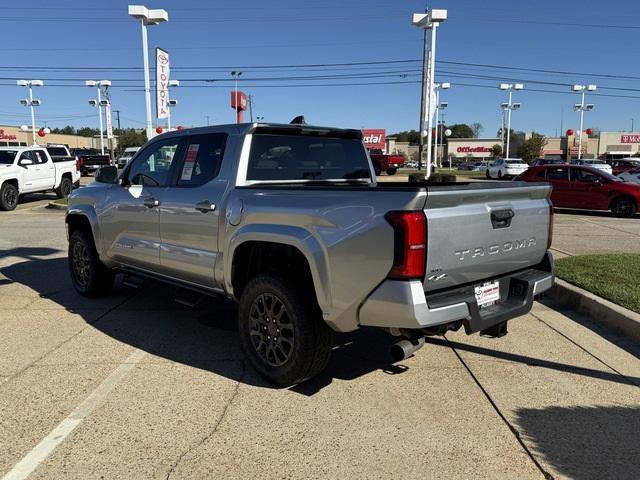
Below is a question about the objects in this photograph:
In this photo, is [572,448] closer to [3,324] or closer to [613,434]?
[613,434]

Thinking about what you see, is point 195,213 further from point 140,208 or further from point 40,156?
point 40,156

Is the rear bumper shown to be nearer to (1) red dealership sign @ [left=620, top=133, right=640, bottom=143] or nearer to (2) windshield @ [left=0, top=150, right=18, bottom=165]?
(2) windshield @ [left=0, top=150, right=18, bottom=165]

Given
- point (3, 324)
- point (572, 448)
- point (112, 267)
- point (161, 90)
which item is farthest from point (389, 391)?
point (161, 90)

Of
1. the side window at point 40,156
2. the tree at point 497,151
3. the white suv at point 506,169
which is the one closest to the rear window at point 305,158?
the side window at point 40,156

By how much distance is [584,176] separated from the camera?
16.1m

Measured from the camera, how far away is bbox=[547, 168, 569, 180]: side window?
646 inches

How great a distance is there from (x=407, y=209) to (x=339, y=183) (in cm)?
201

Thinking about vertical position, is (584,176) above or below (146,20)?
below

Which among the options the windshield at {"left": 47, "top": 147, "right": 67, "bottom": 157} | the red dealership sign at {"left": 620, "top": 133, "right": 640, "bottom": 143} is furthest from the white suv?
the red dealership sign at {"left": 620, "top": 133, "right": 640, "bottom": 143}

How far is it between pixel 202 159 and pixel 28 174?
627 inches

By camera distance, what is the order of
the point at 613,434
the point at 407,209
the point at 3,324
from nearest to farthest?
the point at 407,209, the point at 613,434, the point at 3,324

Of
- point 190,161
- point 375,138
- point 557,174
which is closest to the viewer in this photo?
point 190,161

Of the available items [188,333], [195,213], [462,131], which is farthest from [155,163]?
[462,131]

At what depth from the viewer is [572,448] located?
3141 mm
